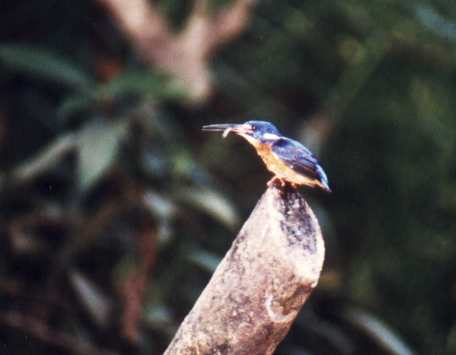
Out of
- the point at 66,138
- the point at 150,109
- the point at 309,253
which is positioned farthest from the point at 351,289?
the point at 309,253

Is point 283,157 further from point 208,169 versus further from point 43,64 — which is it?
point 208,169

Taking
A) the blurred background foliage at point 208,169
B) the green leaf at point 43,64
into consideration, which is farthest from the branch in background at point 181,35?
the green leaf at point 43,64

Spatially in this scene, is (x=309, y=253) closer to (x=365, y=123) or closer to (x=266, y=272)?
(x=266, y=272)

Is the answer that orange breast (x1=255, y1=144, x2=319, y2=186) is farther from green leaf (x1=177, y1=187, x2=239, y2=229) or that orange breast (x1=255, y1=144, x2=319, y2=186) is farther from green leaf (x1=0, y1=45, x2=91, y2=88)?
green leaf (x1=0, y1=45, x2=91, y2=88)

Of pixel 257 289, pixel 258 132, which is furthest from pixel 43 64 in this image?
pixel 257 289

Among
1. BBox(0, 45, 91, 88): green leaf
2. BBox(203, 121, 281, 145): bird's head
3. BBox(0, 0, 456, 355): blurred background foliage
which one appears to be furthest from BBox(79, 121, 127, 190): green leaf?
BBox(203, 121, 281, 145): bird's head

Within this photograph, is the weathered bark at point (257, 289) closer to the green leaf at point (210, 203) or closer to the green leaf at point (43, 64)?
the green leaf at point (210, 203)
